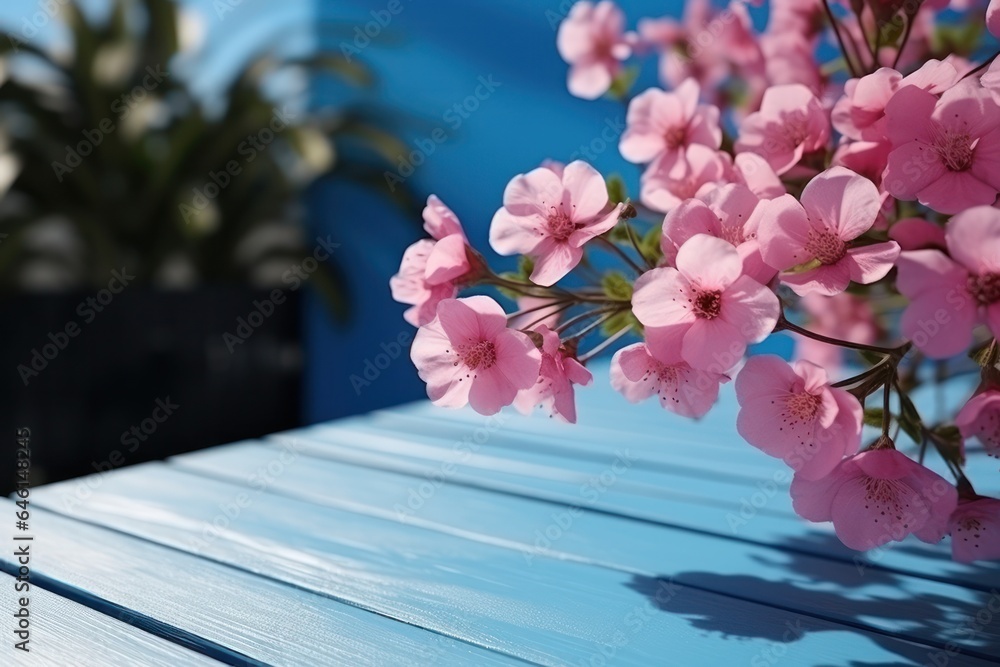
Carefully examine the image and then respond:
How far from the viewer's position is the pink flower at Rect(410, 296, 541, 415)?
42cm

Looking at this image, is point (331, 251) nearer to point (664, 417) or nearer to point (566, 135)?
point (566, 135)

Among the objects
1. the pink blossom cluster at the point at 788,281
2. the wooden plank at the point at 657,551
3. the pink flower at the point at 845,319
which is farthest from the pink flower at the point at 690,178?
the pink flower at the point at 845,319

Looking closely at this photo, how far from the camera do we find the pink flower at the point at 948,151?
1.23ft

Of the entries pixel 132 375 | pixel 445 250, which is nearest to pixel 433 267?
pixel 445 250

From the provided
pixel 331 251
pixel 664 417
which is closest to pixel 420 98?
pixel 331 251

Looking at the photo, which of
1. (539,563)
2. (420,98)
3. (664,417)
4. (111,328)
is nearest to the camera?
(539,563)

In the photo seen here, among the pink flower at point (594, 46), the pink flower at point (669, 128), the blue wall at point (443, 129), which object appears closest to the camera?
the pink flower at point (669, 128)

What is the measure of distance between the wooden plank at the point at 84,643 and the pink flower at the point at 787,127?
380 mm

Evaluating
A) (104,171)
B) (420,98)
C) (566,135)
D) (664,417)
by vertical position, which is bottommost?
(664,417)

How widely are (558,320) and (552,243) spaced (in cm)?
6

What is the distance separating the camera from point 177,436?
2.33 meters

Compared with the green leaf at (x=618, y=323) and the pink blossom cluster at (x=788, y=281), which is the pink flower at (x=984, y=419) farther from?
the green leaf at (x=618, y=323)

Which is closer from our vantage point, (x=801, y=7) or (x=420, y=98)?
(x=801, y=7)

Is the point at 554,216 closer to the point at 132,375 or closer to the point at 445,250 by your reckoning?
the point at 445,250
